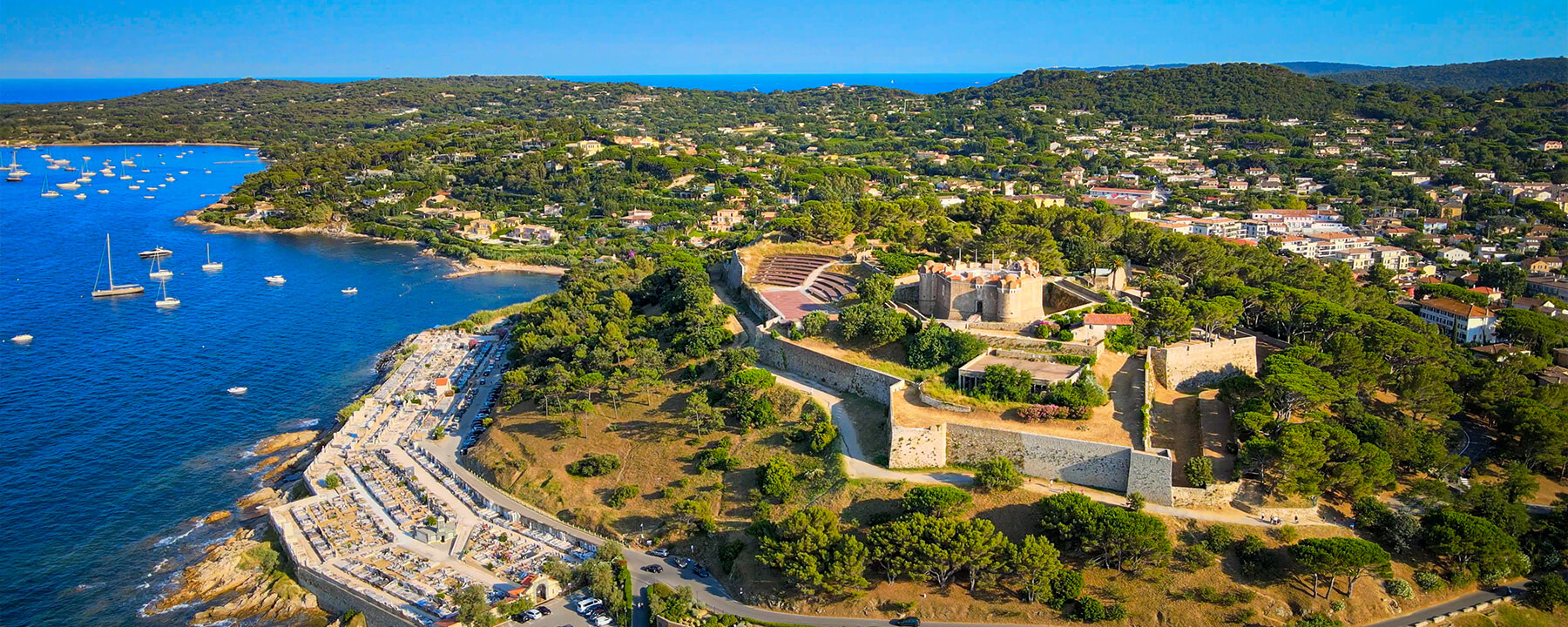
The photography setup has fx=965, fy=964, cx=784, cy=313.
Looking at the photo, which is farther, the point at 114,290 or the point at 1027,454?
the point at 114,290

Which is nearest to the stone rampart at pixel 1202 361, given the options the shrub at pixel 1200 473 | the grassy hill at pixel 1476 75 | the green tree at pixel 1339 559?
the shrub at pixel 1200 473

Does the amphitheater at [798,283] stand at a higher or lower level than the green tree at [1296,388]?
higher

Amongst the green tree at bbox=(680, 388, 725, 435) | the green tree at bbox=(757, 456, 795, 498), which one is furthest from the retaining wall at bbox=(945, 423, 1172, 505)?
the green tree at bbox=(680, 388, 725, 435)

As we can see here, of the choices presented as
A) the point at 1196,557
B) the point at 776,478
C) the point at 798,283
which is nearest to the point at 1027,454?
the point at 1196,557

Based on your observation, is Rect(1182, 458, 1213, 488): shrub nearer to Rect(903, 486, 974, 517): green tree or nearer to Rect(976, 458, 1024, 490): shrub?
Rect(976, 458, 1024, 490): shrub

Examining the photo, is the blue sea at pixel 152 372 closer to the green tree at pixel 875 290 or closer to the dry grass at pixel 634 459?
the dry grass at pixel 634 459

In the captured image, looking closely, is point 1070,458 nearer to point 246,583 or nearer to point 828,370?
point 828,370

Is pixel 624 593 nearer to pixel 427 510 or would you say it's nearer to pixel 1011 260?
pixel 427 510
